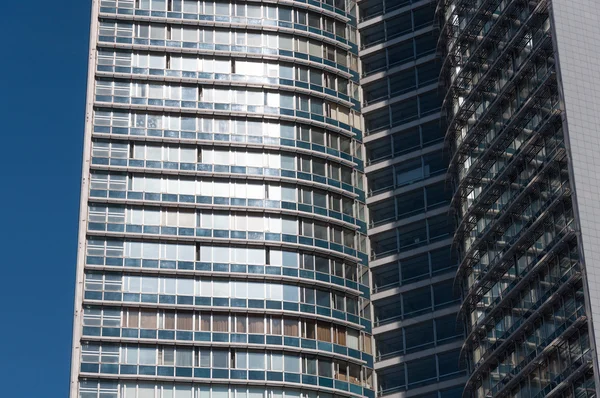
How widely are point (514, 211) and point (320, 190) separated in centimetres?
2739

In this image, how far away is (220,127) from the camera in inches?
5143

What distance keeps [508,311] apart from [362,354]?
75.7ft

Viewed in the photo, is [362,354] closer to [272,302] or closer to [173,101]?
[272,302]

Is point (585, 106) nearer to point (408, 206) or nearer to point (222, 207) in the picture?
point (408, 206)

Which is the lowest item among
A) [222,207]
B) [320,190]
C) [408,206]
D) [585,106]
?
[585,106]

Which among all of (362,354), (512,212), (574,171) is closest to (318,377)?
(362,354)

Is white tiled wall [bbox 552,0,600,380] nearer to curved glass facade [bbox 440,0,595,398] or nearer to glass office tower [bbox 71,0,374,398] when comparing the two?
curved glass facade [bbox 440,0,595,398]

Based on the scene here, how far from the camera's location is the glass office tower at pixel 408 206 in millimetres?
123812

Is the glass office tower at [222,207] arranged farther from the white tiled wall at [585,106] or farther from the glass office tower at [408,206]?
the white tiled wall at [585,106]

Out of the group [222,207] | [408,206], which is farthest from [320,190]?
[222,207]

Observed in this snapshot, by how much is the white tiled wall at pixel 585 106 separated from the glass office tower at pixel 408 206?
83.6 ft

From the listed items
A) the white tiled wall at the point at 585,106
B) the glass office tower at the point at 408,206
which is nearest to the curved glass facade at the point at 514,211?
the white tiled wall at the point at 585,106

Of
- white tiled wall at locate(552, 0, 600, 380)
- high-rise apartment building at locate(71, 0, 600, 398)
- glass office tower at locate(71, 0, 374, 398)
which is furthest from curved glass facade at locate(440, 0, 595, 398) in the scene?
glass office tower at locate(71, 0, 374, 398)

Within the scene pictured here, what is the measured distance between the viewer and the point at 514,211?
349 ft
